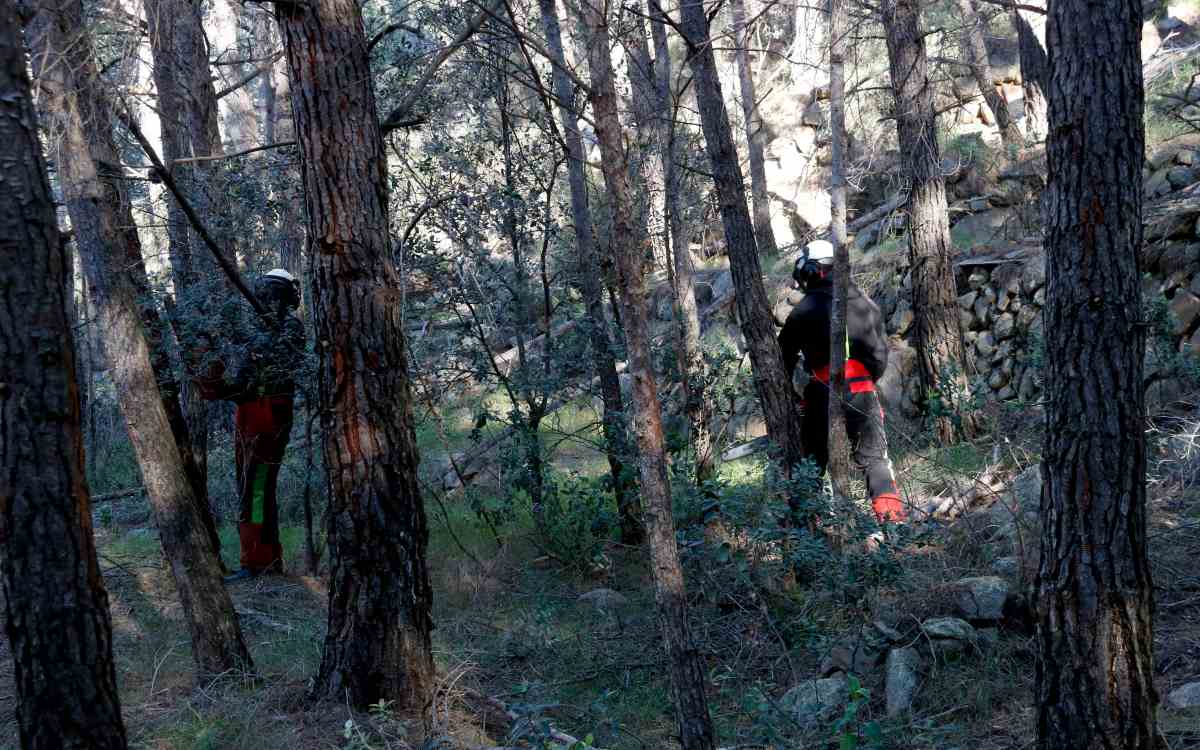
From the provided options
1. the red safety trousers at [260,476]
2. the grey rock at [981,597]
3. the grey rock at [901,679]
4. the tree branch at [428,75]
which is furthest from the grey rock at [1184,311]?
the red safety trousers at [260,476]

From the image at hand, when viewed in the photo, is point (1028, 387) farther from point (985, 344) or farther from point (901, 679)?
point (901, 679)

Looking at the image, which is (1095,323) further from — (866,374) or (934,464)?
(934,464)

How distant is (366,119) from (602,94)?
1.14 metres

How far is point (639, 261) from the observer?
184 inches

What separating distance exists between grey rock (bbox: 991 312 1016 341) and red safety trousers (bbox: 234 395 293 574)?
700 centimetres

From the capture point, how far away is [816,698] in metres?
4.87

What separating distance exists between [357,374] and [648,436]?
4.56ft

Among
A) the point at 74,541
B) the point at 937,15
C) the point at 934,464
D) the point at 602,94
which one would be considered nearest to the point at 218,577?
the point at 74,541

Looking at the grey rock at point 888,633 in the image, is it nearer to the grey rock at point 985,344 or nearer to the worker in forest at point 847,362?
the worker in forest at point 847,362

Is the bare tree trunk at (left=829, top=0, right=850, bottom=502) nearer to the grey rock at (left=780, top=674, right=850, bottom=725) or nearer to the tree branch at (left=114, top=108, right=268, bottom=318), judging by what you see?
the grey rock at (left=780, top=674, right=850, bottom=725)

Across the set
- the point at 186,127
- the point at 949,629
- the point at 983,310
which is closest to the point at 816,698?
the point at 949,629

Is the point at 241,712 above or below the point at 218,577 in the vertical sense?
below

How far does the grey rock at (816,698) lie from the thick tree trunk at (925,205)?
16.6 ft

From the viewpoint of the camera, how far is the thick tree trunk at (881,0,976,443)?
9.60 meters
